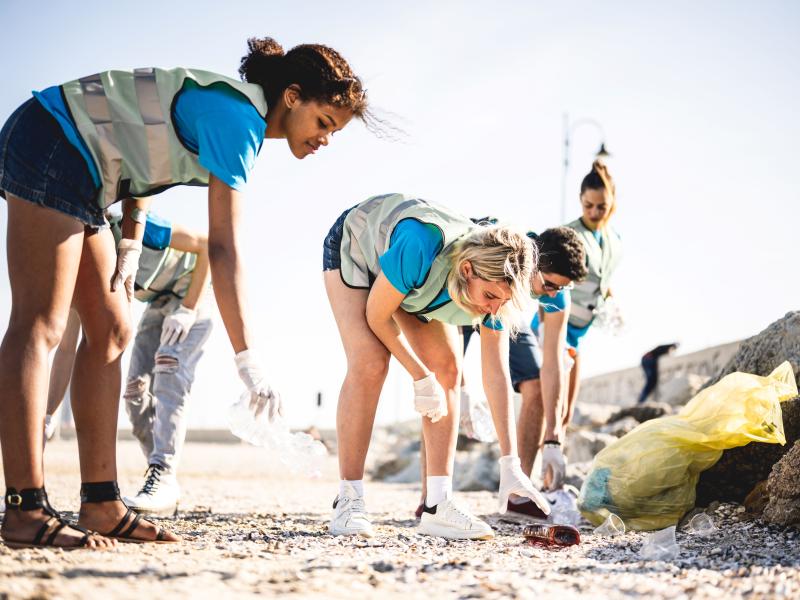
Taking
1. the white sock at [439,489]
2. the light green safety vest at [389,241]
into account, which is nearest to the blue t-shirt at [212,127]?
the light green safety vest at [389,241]

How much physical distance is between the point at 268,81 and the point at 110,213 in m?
1.62

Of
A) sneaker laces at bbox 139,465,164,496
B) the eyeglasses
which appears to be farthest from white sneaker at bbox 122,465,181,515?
the eyeglasses

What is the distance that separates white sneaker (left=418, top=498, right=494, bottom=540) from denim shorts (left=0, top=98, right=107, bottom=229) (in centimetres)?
185

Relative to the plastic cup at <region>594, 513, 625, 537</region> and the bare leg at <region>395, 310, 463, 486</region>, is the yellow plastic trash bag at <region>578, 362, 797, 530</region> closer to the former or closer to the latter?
the plastic cup at <region>594, 513, 625, 537</region>

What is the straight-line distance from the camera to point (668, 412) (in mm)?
8711

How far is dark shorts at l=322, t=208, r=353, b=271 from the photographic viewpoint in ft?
12.4

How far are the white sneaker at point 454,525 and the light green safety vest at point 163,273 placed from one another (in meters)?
2.14

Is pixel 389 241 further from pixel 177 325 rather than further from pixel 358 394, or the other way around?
pixel 177 325

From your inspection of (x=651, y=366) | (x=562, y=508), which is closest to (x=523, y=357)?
(x=562, y=508)

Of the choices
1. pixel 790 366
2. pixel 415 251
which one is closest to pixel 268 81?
pixel 415 251

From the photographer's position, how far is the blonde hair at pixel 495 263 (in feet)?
10.6

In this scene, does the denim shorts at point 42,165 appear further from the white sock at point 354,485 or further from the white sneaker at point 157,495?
the white sneaker at point 157,495

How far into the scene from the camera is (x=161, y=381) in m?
4.57

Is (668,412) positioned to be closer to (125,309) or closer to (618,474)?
(618,474)
